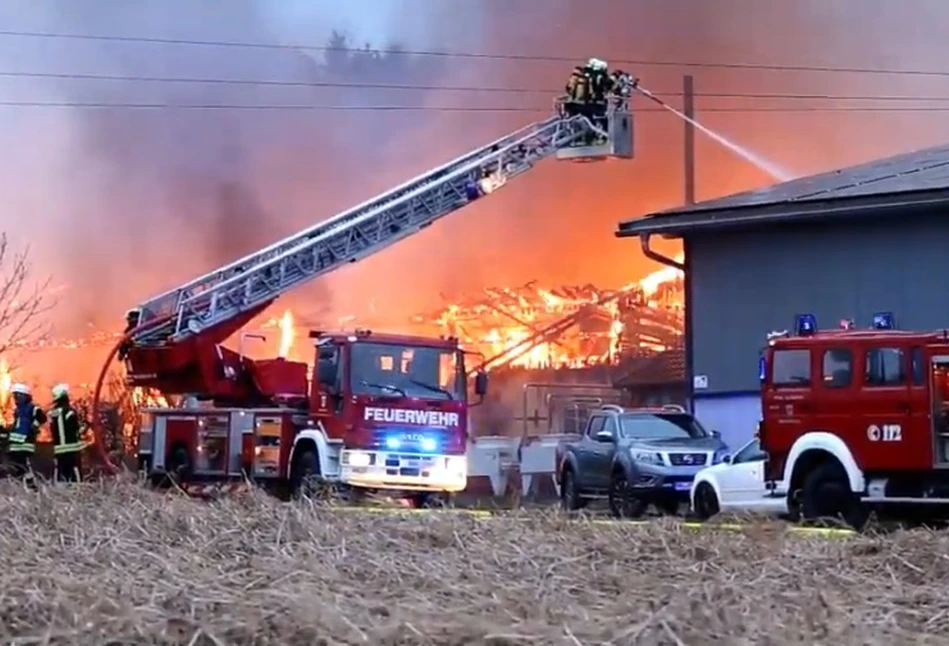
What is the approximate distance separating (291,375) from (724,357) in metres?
6.24

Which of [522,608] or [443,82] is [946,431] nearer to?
[522,608]

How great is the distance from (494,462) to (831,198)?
618 cm

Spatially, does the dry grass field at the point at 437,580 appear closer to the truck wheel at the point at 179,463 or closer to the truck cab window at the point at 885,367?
the truck cab window at the point at 885,367

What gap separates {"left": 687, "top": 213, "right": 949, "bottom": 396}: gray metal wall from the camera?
65.2 ft

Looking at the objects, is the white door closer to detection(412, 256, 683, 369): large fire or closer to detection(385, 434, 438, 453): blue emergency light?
detection(385, 434, 438, 453): blue emergency light

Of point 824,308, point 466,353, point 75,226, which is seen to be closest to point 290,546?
point 466,353

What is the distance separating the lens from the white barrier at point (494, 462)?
22969mm

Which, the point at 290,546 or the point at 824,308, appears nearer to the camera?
the point at 290,546

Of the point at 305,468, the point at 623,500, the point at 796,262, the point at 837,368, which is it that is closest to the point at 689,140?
the point at 796,262

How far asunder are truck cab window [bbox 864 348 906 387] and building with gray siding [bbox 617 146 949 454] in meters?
5.63

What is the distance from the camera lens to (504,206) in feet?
110

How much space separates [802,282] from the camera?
21.1 metres

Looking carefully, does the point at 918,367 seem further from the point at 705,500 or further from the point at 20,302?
the point at 20,302

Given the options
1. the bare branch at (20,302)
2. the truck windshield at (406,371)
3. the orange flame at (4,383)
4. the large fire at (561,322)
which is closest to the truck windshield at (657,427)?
the truck windshield at (406,371)
